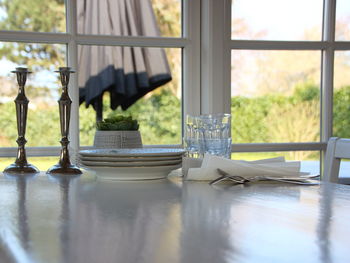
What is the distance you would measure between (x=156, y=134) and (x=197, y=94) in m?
0.28

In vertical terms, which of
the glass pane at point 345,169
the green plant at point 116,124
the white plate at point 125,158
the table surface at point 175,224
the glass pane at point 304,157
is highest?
the green plant at point 116,124

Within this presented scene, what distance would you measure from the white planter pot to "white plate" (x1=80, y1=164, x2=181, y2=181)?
0.27 meters

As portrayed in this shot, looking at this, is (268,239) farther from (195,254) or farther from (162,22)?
(162,22)

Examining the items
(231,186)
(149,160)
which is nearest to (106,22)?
(149,160)

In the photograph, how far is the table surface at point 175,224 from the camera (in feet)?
1.43

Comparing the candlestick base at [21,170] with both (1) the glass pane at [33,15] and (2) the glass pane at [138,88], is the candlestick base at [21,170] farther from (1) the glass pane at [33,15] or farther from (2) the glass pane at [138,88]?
(1) the glass pane at [33,15]

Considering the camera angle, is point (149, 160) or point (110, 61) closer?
point (149, 160)

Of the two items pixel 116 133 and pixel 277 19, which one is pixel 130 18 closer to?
pixel 277 19

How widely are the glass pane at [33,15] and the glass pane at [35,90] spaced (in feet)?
0.26

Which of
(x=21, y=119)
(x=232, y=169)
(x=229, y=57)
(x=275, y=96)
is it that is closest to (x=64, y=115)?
A: (x=21, y=119)

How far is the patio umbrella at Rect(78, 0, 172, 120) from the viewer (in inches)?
81.5

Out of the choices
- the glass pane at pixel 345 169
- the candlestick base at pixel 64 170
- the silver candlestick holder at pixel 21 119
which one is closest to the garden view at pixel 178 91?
the glass pane at pixel 345 169

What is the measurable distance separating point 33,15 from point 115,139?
930 mm

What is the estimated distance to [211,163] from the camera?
1069mm
